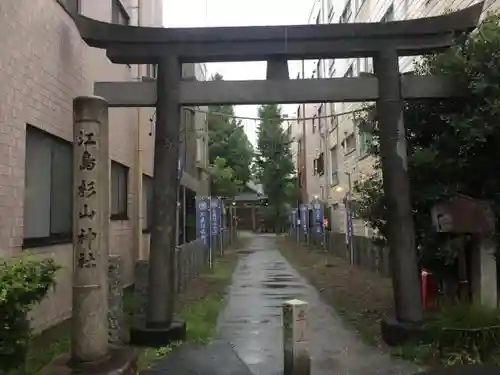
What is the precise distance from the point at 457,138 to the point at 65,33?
6459 mm

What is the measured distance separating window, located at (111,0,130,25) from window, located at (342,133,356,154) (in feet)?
50.3

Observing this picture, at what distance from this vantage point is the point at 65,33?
9.43 m

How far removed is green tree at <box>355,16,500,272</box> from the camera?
26.0 ft

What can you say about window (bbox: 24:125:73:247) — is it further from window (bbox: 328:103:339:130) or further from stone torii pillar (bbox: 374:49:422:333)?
window (bbox: 328:103:339:130)

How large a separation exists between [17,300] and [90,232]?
1623mm

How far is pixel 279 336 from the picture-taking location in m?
9.21

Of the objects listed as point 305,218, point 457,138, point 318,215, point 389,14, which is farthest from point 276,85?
point 305,218

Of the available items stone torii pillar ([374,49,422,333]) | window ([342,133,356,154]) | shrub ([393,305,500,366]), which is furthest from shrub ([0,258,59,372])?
window ([342,133,356,154])

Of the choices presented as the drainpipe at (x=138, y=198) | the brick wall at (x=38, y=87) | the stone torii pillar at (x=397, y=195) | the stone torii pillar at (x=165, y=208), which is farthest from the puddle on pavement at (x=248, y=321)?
the drainpipe at (x=138, y=198)

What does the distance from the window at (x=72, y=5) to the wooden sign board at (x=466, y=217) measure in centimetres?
688

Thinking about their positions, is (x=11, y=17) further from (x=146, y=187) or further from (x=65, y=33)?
(x=146, y=187)

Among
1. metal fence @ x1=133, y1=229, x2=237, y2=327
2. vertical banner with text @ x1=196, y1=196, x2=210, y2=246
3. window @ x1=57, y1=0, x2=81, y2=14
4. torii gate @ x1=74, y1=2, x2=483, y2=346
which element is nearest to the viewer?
torii gate @ x1=74, y1=2, x2=483, y2=346

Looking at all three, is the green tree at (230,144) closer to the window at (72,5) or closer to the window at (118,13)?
the window at (118,13)

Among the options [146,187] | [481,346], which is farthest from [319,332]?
[146,187]
